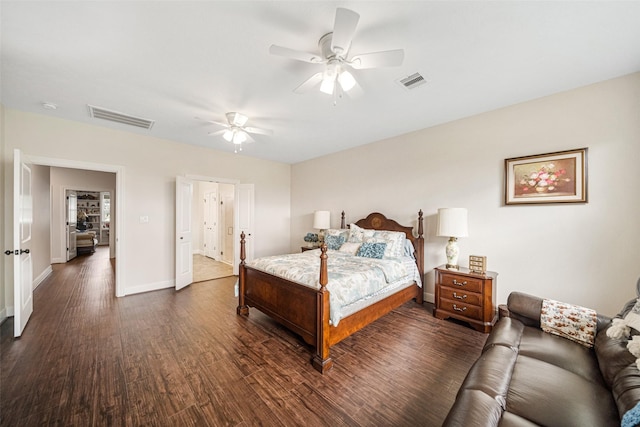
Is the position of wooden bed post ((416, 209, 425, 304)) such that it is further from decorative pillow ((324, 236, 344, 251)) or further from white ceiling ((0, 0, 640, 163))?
white ceiling ((0, 0, 640, 163))

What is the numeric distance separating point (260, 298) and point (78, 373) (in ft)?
5.49

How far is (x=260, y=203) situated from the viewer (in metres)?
5.83

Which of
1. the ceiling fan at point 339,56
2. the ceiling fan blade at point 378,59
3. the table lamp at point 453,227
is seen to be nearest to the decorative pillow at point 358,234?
the table lamp at point 453,227

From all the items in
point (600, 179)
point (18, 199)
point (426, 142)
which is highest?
point (426, 142)

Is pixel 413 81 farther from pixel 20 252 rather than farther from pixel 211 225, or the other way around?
pixel 211 225

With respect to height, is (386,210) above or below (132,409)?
above

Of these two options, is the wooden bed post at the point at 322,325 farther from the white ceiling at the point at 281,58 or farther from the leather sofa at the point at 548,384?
the white ceiling at the point at 281,58

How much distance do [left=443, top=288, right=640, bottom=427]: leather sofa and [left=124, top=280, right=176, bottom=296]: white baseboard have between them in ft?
15.9

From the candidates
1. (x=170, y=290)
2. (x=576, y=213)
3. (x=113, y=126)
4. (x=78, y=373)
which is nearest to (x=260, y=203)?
(x=170, y=290)

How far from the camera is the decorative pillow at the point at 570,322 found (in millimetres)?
1646

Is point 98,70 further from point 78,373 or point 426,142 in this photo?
point 426,142

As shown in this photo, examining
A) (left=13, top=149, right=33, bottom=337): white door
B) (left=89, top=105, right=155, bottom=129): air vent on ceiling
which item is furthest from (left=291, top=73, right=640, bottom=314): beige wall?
(left=13, top=149, right=33, bottom=337): white door

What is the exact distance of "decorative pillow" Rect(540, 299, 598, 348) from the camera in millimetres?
1646

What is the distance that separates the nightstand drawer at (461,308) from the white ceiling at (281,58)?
2.54 meters
